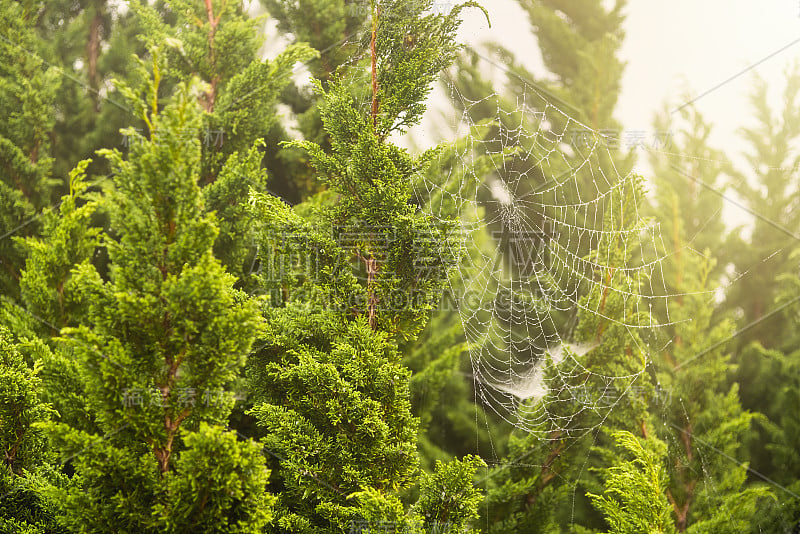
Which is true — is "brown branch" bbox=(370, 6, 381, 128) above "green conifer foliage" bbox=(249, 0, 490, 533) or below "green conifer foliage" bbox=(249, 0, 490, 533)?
above

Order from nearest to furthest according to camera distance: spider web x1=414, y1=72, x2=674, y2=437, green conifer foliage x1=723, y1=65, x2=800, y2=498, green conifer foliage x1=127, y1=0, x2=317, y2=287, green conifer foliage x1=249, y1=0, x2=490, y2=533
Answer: green conifer foliage x1=249, y1=0, x2=490, y2=533 → green conifer foliage x1=127, y1=0, x2=317, y2=287 → spider web x1=414, y1=72, x2=674, y2=437 → green conifer foliage x1=723, y1=65, x2=800, y2=498

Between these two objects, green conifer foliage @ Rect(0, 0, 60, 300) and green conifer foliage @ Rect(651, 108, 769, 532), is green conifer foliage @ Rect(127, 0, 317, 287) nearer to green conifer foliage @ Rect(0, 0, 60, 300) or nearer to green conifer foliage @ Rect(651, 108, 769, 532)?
green conifer foliage @ Rect(0, 0, 60, 300)

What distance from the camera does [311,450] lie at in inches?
142

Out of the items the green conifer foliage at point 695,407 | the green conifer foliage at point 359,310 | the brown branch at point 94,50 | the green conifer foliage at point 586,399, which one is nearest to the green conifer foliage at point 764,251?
the green conifer foliage at point 695,407

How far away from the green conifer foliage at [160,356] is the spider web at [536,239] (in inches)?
97.2

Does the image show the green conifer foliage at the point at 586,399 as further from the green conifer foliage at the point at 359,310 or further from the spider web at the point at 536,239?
the green conifer foliage at the point at 359,310

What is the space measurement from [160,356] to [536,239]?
4.31 m

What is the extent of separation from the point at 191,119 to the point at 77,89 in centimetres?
512

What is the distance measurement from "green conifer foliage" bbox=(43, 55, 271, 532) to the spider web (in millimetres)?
2469

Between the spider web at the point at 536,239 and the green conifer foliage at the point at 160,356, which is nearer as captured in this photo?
the green conifer foliage at the point at 160,356

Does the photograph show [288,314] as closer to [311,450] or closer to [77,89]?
[311,450]

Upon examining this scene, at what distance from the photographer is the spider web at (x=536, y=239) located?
17.2ft

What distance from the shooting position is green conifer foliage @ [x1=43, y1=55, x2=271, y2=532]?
285cm

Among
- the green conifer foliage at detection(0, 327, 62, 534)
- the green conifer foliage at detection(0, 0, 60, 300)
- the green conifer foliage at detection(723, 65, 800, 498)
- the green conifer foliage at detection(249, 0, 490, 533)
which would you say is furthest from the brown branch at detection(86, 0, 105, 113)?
the green conifer foliage at detection(723, 65, 800, 498)
